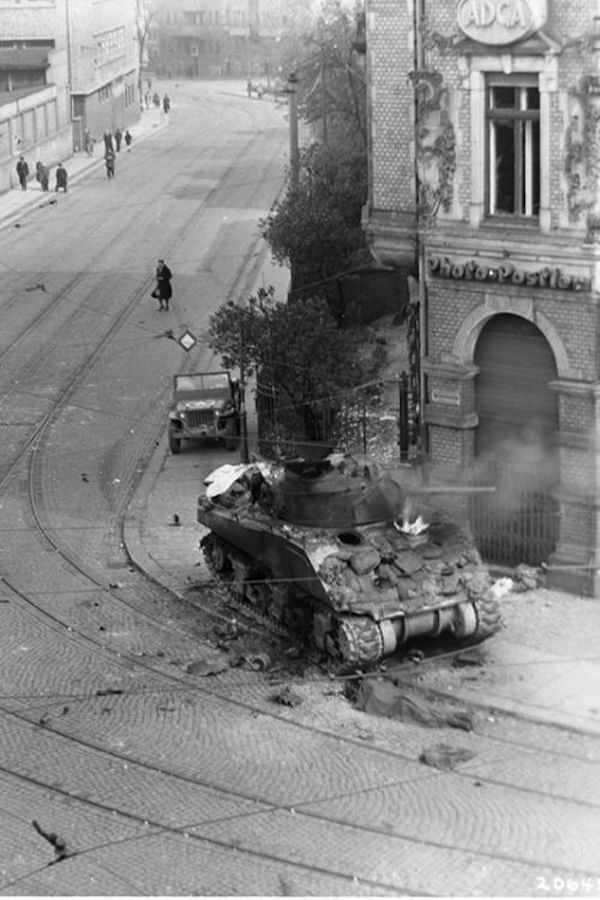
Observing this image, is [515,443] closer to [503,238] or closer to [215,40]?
[503,238]

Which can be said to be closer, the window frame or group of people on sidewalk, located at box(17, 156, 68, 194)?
the window frame

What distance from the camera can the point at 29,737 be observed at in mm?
22844

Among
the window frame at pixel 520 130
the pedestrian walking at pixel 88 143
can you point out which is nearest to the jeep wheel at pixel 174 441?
the window frame at pixel 520 130

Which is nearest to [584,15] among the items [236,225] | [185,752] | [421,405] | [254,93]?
[421,405]

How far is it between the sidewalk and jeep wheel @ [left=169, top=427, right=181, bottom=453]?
95.2ft

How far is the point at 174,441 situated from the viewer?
36.4m

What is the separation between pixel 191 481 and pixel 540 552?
819 centimetres

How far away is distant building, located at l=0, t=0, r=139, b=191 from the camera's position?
7512 centimetres

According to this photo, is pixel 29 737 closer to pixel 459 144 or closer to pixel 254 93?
pixel 459 144

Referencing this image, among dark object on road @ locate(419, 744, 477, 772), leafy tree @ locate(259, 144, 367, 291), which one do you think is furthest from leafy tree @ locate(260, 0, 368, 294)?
dark object on road @ locate(419, 744, 477, 772)

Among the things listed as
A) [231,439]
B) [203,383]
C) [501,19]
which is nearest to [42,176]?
[203,383]

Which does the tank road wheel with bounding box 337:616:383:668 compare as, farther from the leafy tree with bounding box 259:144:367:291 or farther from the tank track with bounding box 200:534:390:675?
the leafy tree with bounding box 259:144:367:291

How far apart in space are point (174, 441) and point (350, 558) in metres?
12.4

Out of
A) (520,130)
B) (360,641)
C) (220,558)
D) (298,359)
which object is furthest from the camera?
(298,359)
